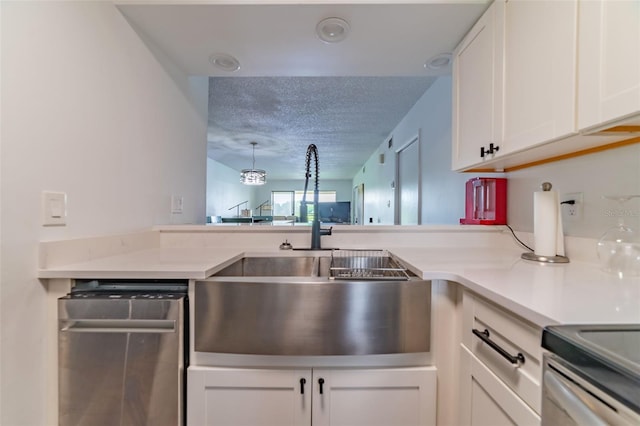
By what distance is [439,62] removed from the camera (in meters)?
1.63

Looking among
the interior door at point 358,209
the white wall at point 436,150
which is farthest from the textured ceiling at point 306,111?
the interior door at point 358,209

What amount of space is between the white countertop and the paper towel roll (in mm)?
86

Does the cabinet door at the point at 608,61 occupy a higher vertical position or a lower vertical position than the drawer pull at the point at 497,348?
higher

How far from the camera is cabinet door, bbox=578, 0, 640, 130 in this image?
2.21ft

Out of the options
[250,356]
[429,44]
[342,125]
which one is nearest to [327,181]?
[342,125]

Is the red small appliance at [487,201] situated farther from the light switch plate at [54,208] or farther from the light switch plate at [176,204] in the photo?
the light switch plate at [54,208]

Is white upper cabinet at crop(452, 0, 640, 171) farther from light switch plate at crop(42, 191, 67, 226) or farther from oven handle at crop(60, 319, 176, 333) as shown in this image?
light switch plate at crop(42, 191, 67, 226)

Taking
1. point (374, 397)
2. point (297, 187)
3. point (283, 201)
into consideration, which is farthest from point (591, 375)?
point (283, 201)

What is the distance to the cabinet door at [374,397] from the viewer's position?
0.93 meters

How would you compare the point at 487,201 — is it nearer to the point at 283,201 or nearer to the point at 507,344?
the point at 507,344

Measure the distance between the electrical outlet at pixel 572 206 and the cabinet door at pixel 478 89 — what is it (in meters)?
0.36

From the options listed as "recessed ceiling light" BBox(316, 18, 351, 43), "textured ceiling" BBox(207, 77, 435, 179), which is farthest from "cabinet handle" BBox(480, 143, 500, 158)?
"textured ceiling" BBox(207, 77, 435, 179)

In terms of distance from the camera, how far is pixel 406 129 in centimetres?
358

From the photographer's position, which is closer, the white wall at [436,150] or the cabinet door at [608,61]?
the cabinet door at [608,61]
